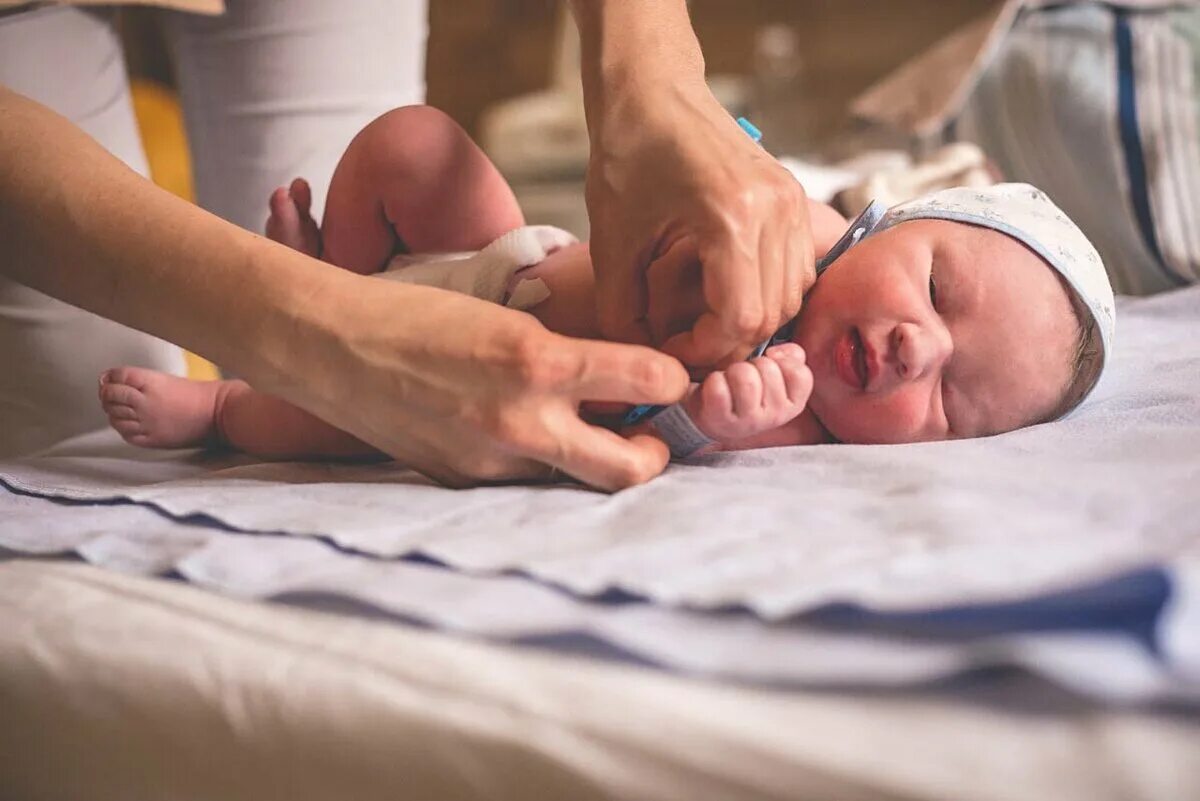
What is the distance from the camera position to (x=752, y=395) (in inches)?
28.6

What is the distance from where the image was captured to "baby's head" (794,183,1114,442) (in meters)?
0.87

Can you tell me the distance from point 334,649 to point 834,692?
275 millimetres

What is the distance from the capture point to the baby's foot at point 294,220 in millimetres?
1115

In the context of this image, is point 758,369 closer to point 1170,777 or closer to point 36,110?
point 1170,777

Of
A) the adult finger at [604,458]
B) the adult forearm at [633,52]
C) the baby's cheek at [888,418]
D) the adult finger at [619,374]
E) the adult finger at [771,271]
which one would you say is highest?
the adult forearm at [633,52]

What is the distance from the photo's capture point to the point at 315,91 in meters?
1.39

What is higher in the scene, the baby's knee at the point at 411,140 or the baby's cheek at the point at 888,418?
the baby's knee at the point at 411,140

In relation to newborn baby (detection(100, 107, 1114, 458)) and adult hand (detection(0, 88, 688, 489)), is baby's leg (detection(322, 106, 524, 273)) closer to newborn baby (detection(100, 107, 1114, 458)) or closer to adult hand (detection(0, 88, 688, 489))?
newborn baby (detection(100, 107, 1114, 458))

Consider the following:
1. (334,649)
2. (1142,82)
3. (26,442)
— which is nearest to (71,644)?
(334,649)

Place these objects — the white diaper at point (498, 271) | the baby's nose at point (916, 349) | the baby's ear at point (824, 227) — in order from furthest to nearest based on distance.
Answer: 1. the baby's ear at point (824, 227)
2. the white diaper at point (498, 271)
3. the baby's nose at point (916, 349)

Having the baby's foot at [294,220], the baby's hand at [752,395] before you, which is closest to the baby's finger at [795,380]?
the baby's hand at [752,395]

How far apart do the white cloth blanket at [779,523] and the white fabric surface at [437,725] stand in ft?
0.09

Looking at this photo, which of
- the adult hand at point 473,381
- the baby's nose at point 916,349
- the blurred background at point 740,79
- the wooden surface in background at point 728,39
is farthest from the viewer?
the wooden surface in background at point 728,39

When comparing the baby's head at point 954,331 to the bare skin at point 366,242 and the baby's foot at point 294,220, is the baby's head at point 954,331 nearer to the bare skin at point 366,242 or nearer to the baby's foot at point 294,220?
the bare skin at point 366,242
